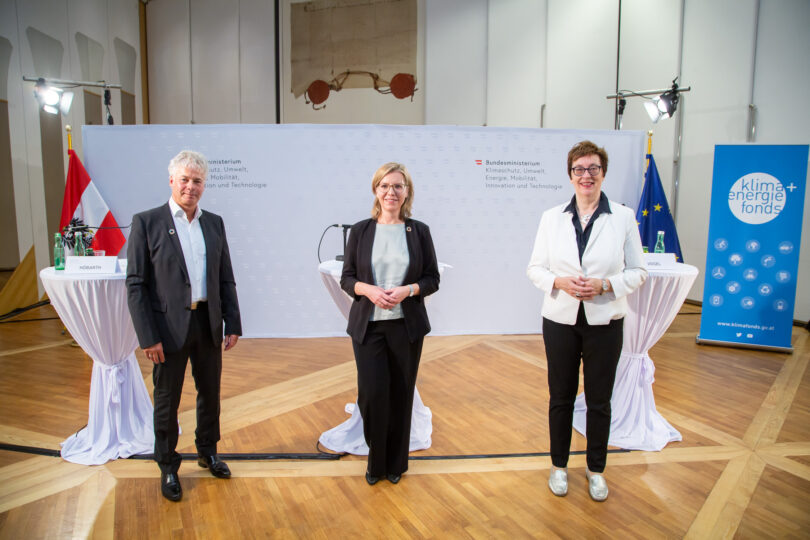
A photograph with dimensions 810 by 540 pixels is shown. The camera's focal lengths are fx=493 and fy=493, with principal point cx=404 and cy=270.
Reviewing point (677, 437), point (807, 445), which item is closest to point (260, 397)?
point (677, 437)

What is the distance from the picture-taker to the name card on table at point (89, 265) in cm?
253

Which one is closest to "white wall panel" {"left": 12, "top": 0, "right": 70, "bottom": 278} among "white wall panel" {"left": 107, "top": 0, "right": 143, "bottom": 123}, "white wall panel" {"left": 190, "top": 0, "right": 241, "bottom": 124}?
"white wall panel" {"left": 107, "top": 0, "right": 143, "bottom": 123}

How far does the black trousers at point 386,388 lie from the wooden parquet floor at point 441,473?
18cm

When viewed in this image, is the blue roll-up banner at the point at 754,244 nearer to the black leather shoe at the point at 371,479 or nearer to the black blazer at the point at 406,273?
the black blazer at the point at 406,273

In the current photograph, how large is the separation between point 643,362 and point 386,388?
1.59 metres

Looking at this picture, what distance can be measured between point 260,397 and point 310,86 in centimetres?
602

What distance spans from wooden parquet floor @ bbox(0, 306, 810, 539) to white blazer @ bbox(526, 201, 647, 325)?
886mm

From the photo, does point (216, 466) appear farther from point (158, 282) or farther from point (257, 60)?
point (257, 60)

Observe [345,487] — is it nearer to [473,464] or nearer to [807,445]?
[473,464]

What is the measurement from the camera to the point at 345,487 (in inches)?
91.6

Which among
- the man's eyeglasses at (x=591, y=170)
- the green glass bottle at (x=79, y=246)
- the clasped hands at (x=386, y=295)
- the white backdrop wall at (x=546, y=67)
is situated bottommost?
the clasped hands at (x=386, y=295)

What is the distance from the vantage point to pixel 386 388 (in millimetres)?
2219

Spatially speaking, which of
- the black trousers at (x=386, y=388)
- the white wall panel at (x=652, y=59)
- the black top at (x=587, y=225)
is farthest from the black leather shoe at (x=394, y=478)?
the white wall panel at (x=652, y=59)

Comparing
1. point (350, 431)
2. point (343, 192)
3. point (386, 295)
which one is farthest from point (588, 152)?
point (343, 192)
